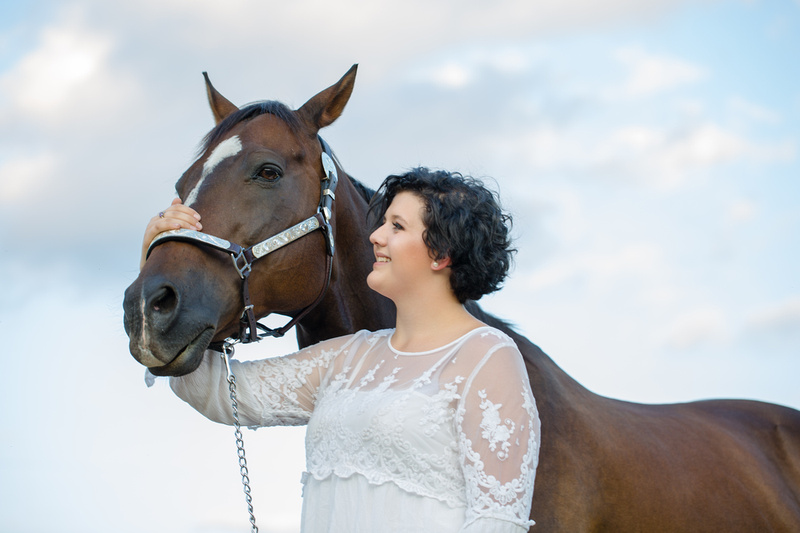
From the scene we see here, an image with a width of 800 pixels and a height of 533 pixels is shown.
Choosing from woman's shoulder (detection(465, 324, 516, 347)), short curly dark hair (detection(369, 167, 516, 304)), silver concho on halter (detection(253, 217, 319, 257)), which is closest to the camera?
woman's shoulder (detection(465, 324, 516, 347))

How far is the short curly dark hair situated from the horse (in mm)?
543

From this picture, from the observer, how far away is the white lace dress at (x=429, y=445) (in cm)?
203

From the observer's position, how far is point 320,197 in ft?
9.74

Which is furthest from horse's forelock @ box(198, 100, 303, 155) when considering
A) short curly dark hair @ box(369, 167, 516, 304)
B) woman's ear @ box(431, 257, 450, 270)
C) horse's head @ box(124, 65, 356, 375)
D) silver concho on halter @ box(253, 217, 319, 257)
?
woman's ear @ box(431, 257, 450, 270)

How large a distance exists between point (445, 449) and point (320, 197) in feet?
4.14

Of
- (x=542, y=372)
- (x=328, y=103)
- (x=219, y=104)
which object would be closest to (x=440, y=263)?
(x=542, y=372)

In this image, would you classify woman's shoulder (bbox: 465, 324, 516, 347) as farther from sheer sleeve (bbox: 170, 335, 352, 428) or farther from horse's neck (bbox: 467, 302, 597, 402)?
horse's neck (bbox: 467, 302, 597, 402)

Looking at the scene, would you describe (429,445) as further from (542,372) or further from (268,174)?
(268,174)

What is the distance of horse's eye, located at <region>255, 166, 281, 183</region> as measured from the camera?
2.75 metres

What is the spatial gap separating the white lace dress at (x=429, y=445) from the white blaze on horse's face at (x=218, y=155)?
0.89m

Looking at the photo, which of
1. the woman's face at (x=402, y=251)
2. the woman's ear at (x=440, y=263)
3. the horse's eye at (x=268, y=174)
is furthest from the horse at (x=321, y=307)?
the woman's ear at (x=440, y=263)

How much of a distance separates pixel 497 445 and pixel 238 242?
1181 millimetres

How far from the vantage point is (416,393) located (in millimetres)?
2168

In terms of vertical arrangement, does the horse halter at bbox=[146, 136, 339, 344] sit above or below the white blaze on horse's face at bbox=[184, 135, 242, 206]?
below
